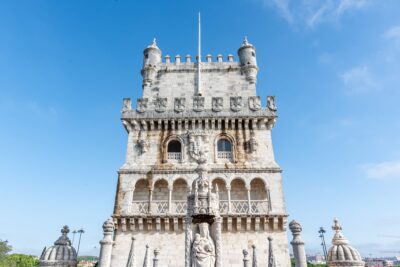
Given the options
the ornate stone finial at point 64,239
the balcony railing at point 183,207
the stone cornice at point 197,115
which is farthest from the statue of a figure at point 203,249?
the stone cornice at point 197,115

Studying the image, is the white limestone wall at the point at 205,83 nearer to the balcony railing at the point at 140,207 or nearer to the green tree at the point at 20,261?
the balcony railing at the point at 140,207

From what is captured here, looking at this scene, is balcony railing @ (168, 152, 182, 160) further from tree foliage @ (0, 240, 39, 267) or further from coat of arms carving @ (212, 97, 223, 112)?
tree foliage @ (0, 240, 39, 267)

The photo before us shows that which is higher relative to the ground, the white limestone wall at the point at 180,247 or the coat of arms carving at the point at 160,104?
the coat of arms carving at the point at 160,104

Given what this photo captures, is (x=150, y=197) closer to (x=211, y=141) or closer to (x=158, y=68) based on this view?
(x=211, y=141)

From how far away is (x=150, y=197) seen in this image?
2253 centimetres

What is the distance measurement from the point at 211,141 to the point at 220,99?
411 centimetres

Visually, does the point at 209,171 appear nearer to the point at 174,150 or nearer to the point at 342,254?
the point at 174,150

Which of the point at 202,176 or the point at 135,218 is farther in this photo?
the point at 135,218

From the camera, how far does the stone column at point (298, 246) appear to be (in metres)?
12.8

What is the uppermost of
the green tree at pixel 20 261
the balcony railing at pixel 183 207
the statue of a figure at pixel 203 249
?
Result: the balcony railing at pixel 183 207

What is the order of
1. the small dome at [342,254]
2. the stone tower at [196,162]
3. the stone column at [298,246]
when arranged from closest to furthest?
the stone column at [298,246], the small dome at [342,254], the stone tower at [196,162]

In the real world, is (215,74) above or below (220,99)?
above

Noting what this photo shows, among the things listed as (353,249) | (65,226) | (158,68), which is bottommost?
(353,249)

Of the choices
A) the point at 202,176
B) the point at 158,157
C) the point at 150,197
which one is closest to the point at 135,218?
the point at 150,197
